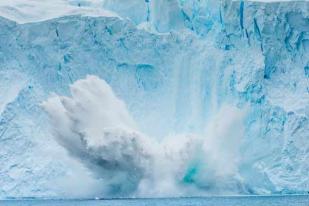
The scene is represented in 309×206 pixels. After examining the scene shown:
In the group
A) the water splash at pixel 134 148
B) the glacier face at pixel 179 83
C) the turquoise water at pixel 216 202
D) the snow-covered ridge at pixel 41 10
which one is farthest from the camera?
the snow-covered ridge at pixel 41 10

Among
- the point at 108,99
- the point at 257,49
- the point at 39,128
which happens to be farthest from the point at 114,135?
the point at 257,49

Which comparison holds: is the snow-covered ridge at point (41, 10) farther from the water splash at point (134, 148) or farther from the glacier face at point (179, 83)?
the water splash at point (134, 148)

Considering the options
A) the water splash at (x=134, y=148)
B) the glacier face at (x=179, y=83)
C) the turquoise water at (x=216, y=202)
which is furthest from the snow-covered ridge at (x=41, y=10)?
the turquoise water at (x=216, y=202)

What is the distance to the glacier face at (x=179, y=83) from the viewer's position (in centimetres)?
2989

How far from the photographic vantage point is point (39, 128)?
31.5 metres

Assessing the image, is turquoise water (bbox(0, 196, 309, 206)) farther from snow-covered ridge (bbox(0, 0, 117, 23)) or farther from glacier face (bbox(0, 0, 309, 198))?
snow-covered ridge (bbox(0, 0, 117, 23))

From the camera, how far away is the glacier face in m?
29.9

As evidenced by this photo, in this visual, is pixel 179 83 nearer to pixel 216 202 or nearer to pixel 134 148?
pixel 134 148

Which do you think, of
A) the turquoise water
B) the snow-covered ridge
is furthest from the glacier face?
the snow-covered ridge

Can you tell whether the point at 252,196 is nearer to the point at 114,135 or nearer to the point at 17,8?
the point at 114,135

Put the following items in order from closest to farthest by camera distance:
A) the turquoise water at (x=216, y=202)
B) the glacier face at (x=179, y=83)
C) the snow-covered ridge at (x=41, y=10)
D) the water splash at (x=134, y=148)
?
the turquoise water at (x=216, y=202), the water splash at (x=134, y=148), the glacier face at (x=179, y=83), the snow-covered ridge at (x=41, y=10)

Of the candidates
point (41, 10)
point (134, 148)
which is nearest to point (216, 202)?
point (134, 148)

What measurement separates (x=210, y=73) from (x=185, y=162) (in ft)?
14.9

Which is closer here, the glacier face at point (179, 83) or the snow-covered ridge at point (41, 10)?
the glacier face at point (179, 83)
